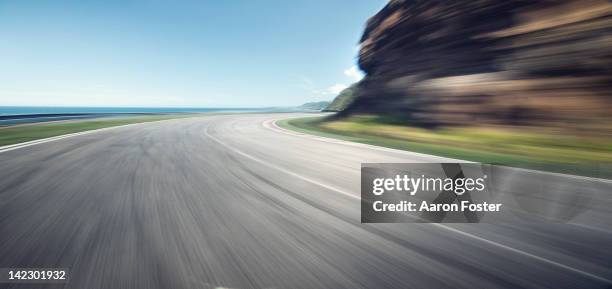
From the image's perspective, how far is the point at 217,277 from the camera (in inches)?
90.7

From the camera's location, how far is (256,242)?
2.92 m

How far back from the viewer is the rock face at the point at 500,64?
9.66 m

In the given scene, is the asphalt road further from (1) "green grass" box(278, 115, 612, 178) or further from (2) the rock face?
(2) the rock face

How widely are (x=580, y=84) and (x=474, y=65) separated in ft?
17.6

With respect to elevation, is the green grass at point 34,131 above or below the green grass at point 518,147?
above

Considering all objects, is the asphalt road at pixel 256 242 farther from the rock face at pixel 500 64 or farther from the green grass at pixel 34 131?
the rock face at pixel 500 64

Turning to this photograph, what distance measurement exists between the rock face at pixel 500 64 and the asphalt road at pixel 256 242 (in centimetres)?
972

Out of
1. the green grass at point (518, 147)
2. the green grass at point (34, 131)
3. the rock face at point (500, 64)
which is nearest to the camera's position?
the green grass at point (518, 147)

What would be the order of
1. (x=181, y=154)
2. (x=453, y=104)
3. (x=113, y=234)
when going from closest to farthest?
1. (x=113, y=234)
2. (x=181, y=154)
3. (x=453, y=104)

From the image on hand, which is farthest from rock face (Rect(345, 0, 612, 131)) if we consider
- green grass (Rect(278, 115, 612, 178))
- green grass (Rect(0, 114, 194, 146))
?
green grass (Rect(0, 114, 194, 146))

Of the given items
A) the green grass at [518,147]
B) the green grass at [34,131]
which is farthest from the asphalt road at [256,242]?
the green grass at [34,131]

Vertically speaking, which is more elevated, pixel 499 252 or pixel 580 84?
pixel 580 84

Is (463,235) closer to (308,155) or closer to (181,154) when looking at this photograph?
(308,155)

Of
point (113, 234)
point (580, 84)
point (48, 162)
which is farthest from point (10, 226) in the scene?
point (580, 84)
